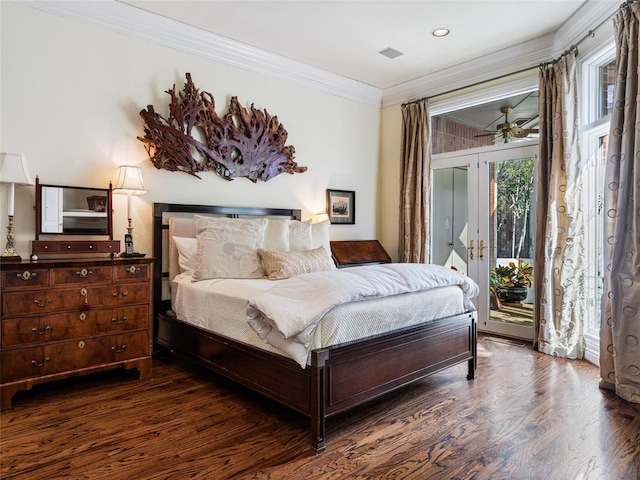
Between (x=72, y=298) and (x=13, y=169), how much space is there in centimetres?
97

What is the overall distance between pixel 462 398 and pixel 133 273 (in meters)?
2.52

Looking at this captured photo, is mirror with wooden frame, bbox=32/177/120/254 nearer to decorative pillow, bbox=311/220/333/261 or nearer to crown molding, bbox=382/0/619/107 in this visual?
decorative pillow, bbox=311/220/333/261

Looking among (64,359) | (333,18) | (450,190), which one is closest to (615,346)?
(450,190)

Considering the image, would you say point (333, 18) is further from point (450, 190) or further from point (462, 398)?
point (462, 398)

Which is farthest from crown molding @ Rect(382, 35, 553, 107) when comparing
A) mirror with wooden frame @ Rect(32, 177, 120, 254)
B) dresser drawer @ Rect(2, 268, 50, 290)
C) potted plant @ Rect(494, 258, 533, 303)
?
dresser drawer @ Rect(2, 268, 50, 290)

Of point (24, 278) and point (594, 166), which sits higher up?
point (594, 166)

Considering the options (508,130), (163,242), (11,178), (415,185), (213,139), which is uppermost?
(508,130)

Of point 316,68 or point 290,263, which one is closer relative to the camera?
point 290,263

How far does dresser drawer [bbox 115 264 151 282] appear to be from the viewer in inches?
120

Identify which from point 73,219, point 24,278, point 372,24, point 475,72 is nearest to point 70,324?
point 24,278

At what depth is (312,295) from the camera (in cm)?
230

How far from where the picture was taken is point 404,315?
8.70 ft

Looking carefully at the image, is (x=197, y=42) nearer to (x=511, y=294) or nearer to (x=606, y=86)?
(x=606, y=86)

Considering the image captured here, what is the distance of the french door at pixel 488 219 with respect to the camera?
4391 millimetres
